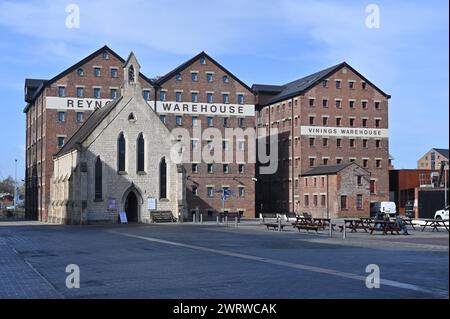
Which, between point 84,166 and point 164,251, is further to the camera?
point 84,166

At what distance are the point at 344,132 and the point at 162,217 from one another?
113 ft

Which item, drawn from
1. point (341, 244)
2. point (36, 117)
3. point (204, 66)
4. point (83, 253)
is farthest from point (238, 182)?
point (83, 253)

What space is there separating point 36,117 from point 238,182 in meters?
27.0

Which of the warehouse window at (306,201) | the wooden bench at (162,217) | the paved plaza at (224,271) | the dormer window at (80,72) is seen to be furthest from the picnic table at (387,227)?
the dormer window at (80,72)

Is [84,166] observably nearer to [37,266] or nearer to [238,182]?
[238,182]

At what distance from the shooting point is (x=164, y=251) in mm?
24359

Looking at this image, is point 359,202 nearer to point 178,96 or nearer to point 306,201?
point 306,201

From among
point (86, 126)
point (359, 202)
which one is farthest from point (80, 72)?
point (359, 202)

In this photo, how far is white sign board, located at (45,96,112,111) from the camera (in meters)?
72.7

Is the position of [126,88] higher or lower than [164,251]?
higher

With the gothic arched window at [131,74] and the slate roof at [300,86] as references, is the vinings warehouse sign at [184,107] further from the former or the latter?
the gothic arched window at [131,74]

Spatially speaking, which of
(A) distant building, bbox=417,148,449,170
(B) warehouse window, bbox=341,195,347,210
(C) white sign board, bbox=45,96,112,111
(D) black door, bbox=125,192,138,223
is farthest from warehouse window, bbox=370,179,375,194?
(A) distant building, bbox=417,148,449,170

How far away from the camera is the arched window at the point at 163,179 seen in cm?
6069

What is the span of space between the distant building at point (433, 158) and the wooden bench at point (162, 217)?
87455 mm
